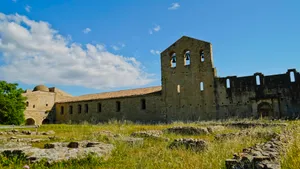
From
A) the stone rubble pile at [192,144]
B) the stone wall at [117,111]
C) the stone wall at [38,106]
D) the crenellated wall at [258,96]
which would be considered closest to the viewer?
the stone rubble pile at [192,144]

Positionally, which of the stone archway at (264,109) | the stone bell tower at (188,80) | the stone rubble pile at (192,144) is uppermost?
the stone bell tower at (188,80)

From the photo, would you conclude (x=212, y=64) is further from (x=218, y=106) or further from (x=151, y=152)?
(x=151, y=152)

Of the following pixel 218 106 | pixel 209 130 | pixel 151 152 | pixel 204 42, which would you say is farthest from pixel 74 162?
pixel 204 42

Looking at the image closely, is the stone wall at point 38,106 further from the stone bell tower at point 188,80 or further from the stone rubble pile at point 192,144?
the stone rubble pile at point 192,144

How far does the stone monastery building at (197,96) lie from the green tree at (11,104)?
31.0 ft

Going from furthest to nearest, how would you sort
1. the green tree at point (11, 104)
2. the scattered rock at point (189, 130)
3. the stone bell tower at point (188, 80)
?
the green tree at point (11, 104) < the stone bell tower at point (188, 80) < the scattered rock at point (189, 130)

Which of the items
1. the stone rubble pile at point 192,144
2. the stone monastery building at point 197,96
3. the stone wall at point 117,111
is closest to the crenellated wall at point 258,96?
the stone monastery building at point 197,96

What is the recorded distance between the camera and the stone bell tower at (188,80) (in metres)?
24.2

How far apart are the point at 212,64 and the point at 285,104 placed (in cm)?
753

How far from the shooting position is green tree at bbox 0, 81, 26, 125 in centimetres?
2975

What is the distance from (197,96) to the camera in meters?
24.7

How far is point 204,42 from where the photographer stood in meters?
24.7

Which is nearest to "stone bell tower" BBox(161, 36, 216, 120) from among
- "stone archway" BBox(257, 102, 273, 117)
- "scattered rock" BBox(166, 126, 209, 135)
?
"stone archway" BBox(257, 102, 273, 117)

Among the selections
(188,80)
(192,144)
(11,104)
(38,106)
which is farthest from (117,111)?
(192,144)
